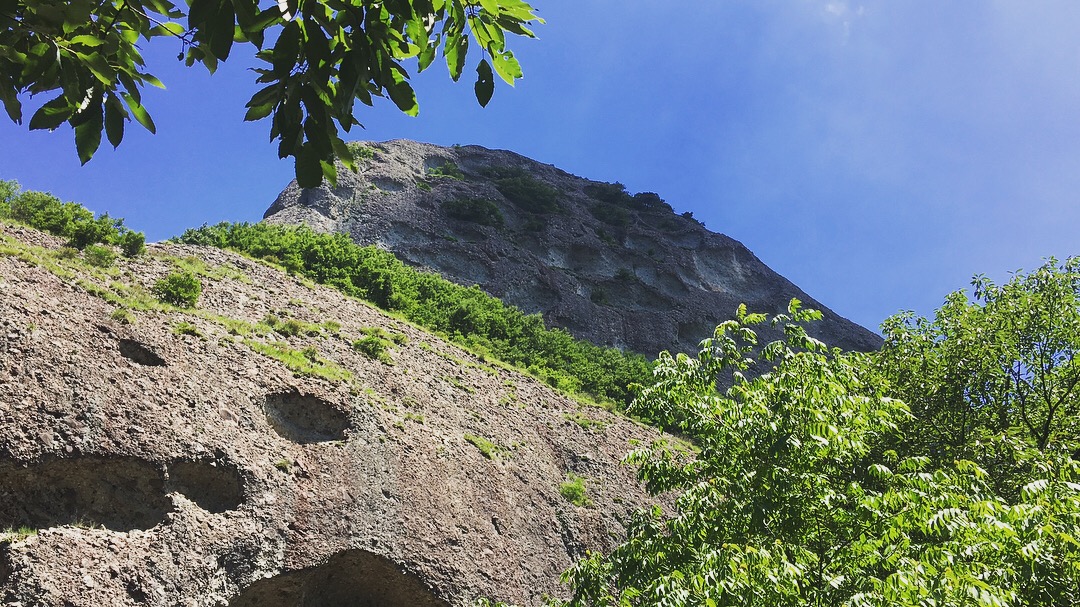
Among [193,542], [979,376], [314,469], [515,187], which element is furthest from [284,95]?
[515,187]

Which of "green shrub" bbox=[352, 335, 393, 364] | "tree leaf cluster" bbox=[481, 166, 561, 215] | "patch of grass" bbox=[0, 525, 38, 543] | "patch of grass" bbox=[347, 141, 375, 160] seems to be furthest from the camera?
"tree leaf cluster" bbox=[481, 166, 561, 215]

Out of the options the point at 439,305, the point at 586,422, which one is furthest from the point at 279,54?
the point at 439,305

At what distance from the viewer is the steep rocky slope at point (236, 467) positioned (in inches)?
372

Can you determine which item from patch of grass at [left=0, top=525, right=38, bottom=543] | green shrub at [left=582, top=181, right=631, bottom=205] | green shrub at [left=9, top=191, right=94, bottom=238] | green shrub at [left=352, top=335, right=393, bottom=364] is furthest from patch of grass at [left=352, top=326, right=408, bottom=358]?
green shrub at [left=582, top=181, right=631, bottom=205]

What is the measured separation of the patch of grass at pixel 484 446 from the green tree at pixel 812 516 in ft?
20.2

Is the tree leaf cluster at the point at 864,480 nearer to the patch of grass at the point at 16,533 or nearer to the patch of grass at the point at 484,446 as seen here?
the patch of grass at the point at 484,446

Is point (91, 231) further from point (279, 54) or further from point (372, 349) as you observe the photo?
point (279, 54)

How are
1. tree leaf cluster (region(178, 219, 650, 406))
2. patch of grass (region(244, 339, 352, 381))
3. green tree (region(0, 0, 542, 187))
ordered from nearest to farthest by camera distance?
green tree (region(0, 0, 542, 187)) → patch of grass (region(244, 339, 352, 381)) → tree leaf cluster (region(178, 219, 650, 406))

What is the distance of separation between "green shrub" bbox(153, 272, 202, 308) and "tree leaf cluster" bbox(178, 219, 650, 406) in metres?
7.56

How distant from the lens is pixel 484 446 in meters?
15.8

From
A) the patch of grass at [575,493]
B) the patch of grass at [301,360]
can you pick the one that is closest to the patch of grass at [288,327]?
the patch of grass at [301,360]

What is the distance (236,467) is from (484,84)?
955 cm

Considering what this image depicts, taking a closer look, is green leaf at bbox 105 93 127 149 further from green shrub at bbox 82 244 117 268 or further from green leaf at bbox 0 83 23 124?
green shrub at bbox 82 244 117 268

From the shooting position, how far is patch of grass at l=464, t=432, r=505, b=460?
15.6 m
